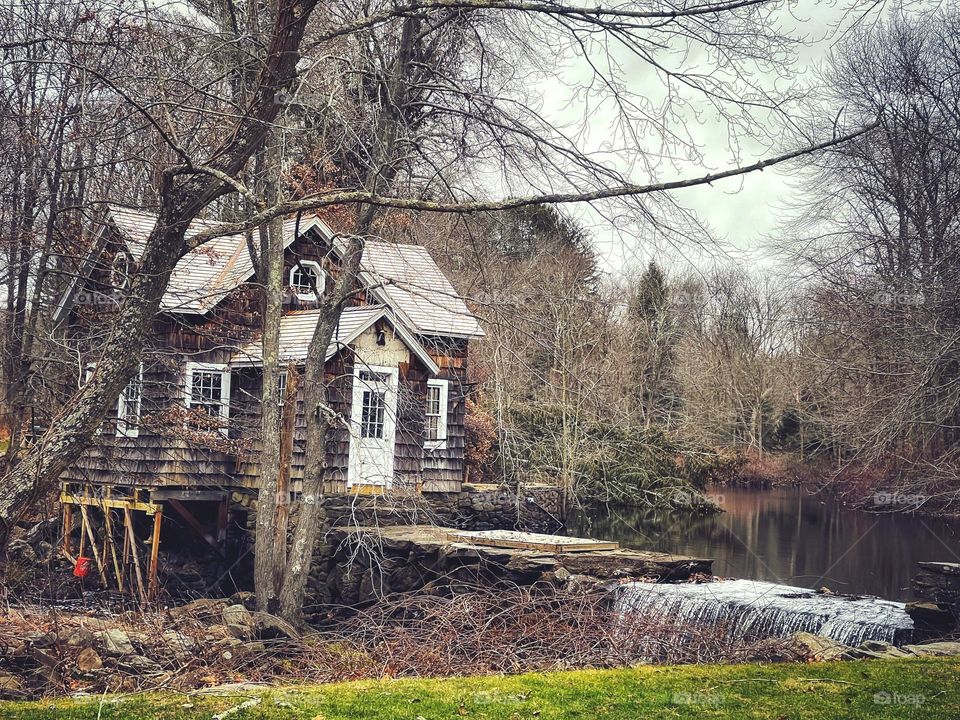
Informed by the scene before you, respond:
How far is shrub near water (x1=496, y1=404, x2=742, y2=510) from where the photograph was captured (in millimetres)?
31094

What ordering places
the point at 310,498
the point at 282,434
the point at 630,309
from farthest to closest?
the point at 630,309 → the point at 282,434 → the point at 310,498

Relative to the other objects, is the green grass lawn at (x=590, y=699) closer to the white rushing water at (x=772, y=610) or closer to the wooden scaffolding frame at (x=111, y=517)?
the white rushing water at (x=772, y=610)

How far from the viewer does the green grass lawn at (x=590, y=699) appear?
705 cm

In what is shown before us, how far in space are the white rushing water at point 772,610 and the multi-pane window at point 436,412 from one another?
8642 millimetres

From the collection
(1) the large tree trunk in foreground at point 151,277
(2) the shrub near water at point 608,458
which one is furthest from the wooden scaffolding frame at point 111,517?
(1) the large tree trunk in foreground at point 151,277

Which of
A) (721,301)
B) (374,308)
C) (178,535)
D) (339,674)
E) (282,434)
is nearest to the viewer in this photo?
(339,674)

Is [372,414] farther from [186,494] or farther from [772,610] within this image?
[772,610]

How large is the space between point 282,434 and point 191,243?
32.3ft

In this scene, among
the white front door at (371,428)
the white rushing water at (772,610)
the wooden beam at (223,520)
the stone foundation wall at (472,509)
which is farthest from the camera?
the wooden beam at (223,520)

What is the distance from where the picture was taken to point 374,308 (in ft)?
68.8

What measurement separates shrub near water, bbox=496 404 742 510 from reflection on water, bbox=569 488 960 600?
849 mm

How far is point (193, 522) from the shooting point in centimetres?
2133

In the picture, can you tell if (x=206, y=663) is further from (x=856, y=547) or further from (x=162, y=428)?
(x=856, y=547)

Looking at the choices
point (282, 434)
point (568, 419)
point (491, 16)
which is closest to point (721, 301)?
point (568, 419)
